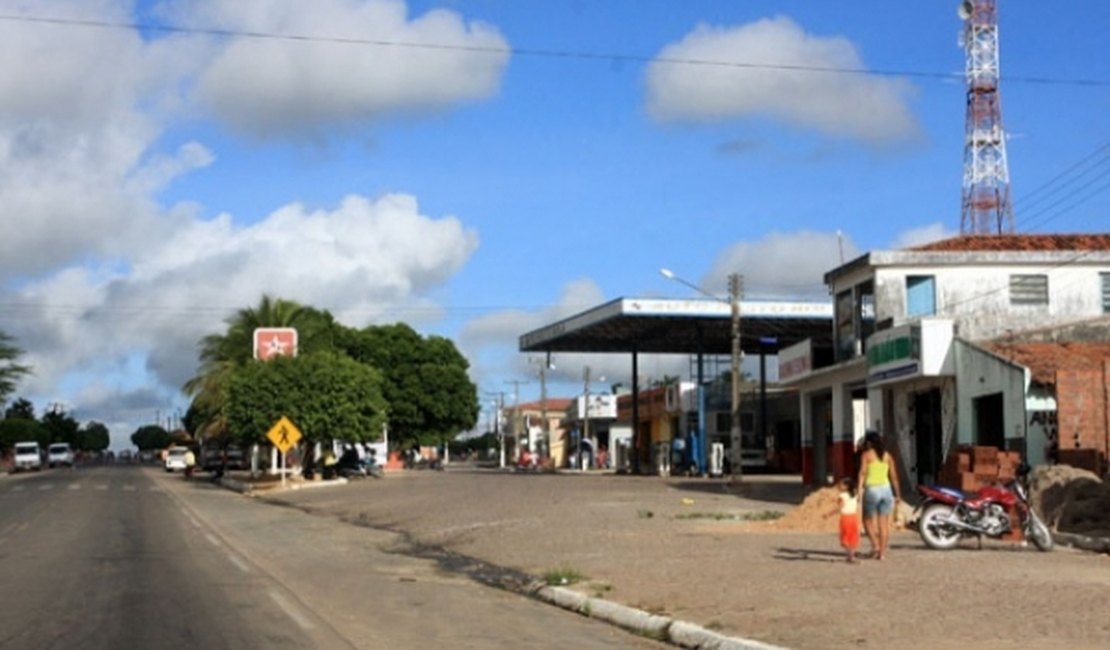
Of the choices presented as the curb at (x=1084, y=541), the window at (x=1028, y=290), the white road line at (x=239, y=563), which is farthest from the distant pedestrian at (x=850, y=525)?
the window at (x=1028, y=290)

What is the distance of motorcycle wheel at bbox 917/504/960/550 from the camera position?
827 inches

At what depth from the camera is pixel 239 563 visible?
21.2 m

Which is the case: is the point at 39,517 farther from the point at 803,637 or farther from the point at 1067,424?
the point at 803,637

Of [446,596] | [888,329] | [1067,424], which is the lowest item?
[446,596]

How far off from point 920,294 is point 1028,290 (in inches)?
120

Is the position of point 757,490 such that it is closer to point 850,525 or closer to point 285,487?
point 285,487

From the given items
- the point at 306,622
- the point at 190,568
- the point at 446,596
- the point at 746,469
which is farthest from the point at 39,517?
the point at 746,469

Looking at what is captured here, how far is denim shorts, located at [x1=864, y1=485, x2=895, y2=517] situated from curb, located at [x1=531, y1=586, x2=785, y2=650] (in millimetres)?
4626

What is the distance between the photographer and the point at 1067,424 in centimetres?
2831

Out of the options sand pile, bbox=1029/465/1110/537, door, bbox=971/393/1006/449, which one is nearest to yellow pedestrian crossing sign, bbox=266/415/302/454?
door, bbox=971/393/1006/449

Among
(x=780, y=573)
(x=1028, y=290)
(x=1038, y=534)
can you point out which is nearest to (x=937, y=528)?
(x=1038, y=534)

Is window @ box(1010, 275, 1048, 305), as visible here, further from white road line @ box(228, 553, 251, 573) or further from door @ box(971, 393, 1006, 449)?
white road line @ box(228, 553, 251, 573)

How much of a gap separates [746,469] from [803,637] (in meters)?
57.8

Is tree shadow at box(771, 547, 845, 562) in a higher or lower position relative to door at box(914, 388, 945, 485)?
lower
